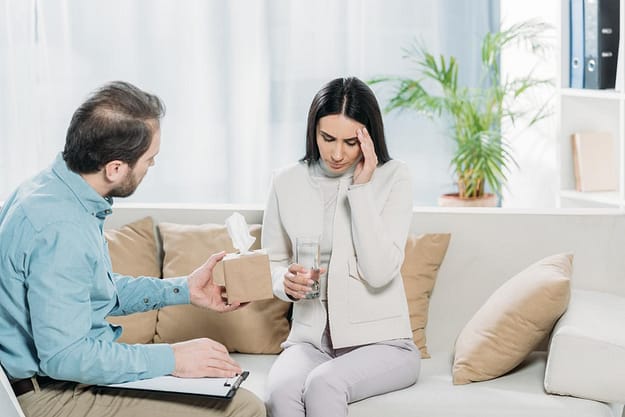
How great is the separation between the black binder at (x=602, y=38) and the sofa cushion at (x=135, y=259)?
1.78 metres

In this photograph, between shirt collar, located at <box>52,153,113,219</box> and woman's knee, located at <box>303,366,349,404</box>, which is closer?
shirt collar, located at <box>52,153,113,219</box>

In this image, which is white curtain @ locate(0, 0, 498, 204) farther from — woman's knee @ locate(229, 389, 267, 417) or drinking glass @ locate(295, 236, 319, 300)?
woman's knee @ locate(229, 389, 267, 417)

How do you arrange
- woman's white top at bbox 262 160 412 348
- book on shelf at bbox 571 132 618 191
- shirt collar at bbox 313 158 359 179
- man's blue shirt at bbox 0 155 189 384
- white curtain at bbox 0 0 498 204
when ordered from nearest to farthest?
man's blue shirt at bbox 0 155 189 384 < woman's white top at bbox 262 160 412 348 < shirt collar at bbox 313 158 359 179 < book on shelf at bbox 571 132 618 191 < white curtain at bbox 0 0 498 204

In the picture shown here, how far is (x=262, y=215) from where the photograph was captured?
9.66ft

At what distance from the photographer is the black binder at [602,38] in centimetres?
343

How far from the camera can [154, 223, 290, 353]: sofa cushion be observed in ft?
9.04

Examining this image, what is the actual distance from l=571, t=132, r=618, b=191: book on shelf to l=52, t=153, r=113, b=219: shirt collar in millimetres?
2283

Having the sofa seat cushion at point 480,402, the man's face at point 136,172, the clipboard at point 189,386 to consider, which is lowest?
the sofa seat cushion at point 480,402

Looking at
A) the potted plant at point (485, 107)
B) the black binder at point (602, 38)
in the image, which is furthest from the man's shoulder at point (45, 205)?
the potted plant at point (485, 107)

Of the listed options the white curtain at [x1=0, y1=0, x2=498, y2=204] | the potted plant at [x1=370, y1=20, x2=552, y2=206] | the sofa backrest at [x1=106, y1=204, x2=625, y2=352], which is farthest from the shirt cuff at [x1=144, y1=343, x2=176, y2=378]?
the white curtain at [x1=0, y1=0, x2=498, y2=204]

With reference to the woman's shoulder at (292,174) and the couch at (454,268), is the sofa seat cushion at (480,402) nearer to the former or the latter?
the couch at (454,268)

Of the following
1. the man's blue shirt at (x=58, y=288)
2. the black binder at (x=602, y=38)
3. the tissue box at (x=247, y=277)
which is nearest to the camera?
the man's blue shirt at (x=58, y=288)

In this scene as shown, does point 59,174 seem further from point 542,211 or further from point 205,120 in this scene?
point 205,120

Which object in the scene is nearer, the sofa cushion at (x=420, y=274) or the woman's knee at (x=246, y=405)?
the woman's knee at (x=246, y=405)
